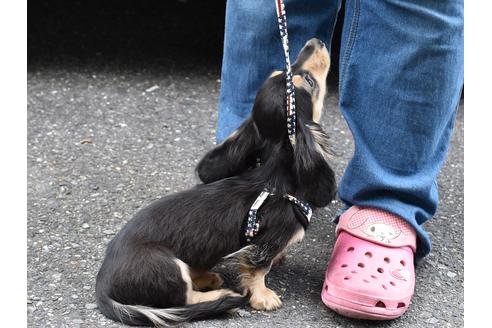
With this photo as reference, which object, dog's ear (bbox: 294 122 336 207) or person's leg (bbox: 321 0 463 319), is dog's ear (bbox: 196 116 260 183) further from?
person's leg (bbox: 321 0 463 319)

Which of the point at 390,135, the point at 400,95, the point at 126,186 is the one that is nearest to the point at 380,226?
the point at 390,135

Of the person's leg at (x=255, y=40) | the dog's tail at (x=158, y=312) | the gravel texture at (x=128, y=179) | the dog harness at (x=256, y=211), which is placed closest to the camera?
the dog's tail at (x=158, y=312)

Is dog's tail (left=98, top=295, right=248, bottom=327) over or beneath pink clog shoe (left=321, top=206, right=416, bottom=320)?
beneath

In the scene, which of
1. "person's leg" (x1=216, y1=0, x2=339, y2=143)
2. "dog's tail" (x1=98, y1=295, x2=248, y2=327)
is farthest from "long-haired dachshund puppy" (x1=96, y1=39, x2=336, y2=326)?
"person's leg" (x1=216, y1=0, x2=339, y2=143)

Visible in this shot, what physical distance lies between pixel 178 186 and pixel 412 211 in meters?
0.96

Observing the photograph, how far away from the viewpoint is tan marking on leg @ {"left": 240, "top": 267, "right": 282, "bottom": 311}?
7.45ft

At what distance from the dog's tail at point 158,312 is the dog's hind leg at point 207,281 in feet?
0.51

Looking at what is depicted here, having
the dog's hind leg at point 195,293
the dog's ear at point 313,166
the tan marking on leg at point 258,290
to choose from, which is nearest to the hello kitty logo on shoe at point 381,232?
the dog's ear at point 313,166

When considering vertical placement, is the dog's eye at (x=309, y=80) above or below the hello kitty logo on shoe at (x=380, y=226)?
above

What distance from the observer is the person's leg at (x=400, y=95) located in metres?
2.25

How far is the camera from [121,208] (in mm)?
2838

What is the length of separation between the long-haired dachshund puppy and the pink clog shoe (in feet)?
0.57

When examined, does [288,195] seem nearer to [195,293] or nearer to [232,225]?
[232,225]

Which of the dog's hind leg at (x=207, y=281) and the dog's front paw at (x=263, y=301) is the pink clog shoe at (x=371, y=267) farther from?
the dog's hind leg at (x=207, y=281)
